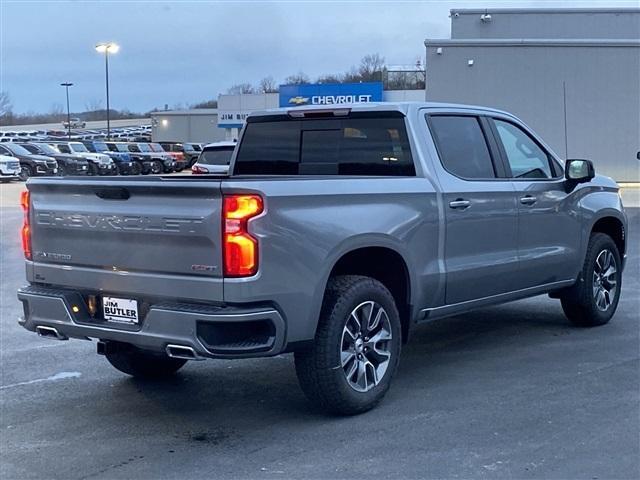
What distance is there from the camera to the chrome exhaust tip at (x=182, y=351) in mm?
4465

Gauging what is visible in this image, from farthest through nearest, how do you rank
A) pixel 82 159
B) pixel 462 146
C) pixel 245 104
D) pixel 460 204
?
pixel 245 104, pixel 82 159, pixel 462 146, pixel 460 204

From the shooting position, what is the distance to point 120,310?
15.8ft

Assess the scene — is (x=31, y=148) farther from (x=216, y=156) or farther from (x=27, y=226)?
(x=27, y=226)

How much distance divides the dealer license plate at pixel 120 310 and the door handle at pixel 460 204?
2.36 metres

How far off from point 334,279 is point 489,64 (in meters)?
26.6

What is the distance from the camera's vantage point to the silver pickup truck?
448 centimetres

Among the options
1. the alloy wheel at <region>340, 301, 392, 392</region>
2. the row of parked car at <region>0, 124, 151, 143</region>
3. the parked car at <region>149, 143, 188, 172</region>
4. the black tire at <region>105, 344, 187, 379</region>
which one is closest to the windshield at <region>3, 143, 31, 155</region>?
the parked car at <region>149, 143, 188, 172</region>

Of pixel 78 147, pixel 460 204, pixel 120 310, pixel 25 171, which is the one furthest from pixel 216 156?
pixel 78 147

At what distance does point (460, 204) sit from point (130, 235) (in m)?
2.41

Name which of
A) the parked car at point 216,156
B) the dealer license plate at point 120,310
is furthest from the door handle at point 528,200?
the parked car at point 216,156

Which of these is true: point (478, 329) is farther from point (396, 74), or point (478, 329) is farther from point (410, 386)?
point (396, 74)

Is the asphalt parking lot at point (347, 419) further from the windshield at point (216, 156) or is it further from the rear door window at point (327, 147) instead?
the windshield at point (216, 156)

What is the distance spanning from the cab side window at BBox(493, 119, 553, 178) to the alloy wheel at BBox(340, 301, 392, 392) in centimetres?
204

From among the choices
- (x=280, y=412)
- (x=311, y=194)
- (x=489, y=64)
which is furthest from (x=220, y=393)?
(x=489, y=64)
